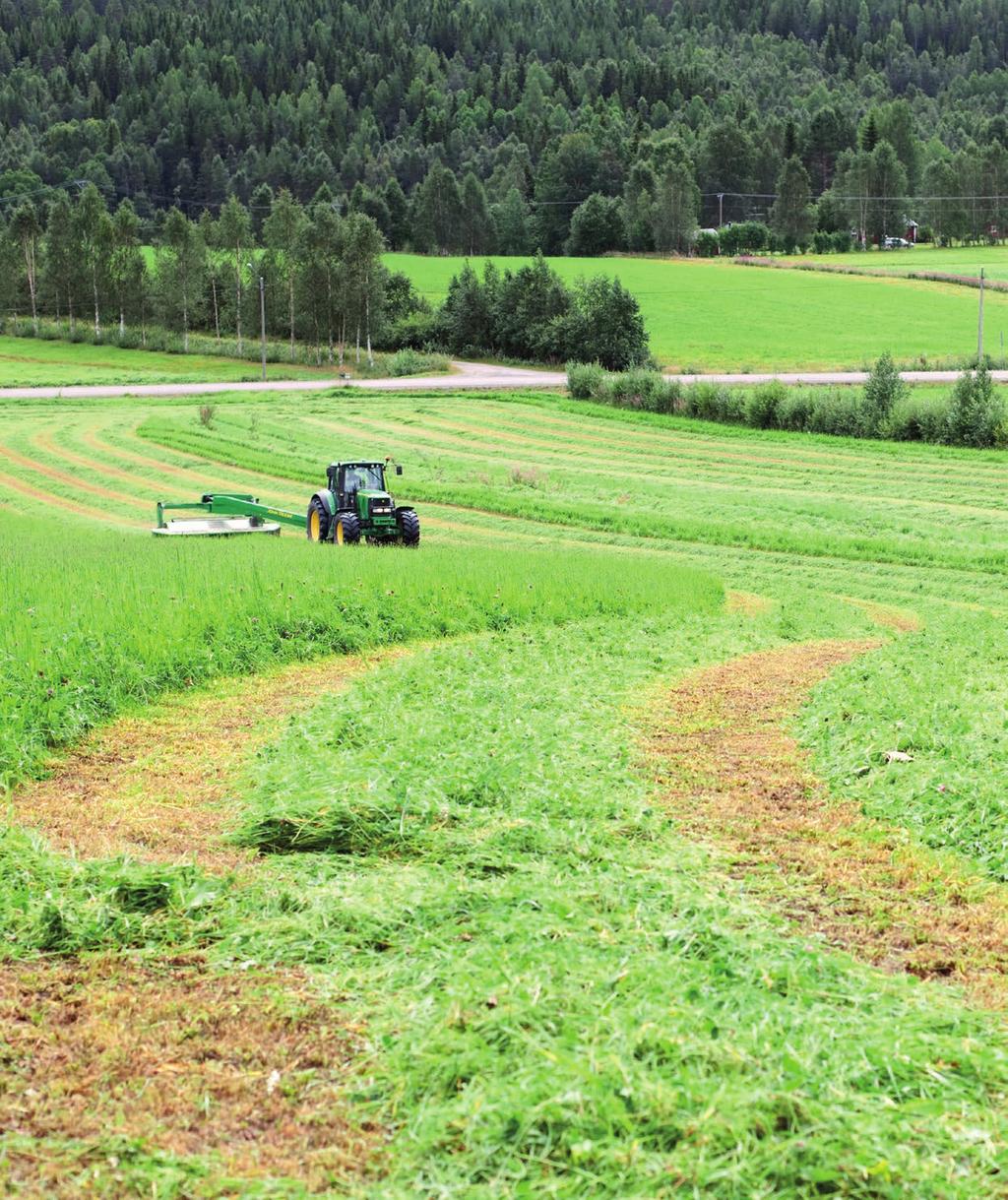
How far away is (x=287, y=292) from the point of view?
10762cm

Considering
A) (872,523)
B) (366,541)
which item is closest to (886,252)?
(872,523)

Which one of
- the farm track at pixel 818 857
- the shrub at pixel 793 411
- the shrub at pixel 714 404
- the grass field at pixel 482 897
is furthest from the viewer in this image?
the shrub at pixel 714 404

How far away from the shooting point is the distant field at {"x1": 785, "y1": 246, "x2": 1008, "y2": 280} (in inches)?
5241

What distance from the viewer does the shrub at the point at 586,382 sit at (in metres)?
69.6

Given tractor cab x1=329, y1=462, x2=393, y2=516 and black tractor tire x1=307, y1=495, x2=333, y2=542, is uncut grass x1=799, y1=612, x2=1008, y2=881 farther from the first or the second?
black tractor tire x1=307, y1=495, x2=333, y2=542

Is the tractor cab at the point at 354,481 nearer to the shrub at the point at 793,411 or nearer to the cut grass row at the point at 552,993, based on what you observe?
the cut grass row at the point at 552,993

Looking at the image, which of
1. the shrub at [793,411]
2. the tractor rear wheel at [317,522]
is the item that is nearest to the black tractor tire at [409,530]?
the tractor rear wheel at [317,522]

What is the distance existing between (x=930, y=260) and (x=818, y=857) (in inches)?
5698

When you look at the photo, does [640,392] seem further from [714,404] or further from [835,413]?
→ [835,413]

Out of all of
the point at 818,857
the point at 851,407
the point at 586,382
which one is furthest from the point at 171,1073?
the point at 586,382

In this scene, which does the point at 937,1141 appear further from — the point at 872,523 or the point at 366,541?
the point at 872,523

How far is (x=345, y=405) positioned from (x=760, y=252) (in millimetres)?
101071

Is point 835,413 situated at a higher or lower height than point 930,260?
lower

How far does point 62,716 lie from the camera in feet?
44.5
